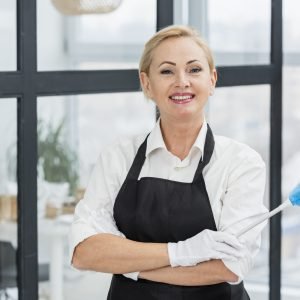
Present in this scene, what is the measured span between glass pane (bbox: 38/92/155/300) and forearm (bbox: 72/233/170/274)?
→ 532 mm

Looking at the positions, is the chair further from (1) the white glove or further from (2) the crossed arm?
(1) the white glove

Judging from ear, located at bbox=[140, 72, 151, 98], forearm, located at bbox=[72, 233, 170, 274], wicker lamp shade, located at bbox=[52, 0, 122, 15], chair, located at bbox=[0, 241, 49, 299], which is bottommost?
chair, located at bbox=[0, 241, 49, 299]

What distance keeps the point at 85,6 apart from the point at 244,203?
1014 mm

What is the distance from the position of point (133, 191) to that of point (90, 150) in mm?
750

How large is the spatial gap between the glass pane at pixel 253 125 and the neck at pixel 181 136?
4.68 ft

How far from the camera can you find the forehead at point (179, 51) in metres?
2.03

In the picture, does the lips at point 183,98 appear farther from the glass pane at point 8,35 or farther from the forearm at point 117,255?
the glass pane at point 8,35

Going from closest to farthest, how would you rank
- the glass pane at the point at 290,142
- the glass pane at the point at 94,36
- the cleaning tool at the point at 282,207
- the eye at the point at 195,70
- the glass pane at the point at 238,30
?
the cleaning tool at the point at 282,207, the eye at the point at 195,70, the glass pane at the point at 94,36, the glass pane at the point at 238,30, the glass pane at the point at 290,142

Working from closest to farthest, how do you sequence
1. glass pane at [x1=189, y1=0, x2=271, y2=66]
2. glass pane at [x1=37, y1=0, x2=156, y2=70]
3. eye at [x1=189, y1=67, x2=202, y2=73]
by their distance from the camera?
eye at [x1=189, y1=67, x2=202, y2=73], glass pane at [x1=37, y1=0, x2=156, y2=70], glass pane at [x1=189, y1=0, x2=271, y2=66]

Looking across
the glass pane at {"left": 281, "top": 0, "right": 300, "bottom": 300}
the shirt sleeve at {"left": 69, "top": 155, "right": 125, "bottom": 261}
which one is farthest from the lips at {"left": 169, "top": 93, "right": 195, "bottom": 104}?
the glass pane at {"left": 281, "top": 0, "right": 300, "bottom": 300}

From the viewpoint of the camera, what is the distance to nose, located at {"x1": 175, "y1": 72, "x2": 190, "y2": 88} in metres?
2.00

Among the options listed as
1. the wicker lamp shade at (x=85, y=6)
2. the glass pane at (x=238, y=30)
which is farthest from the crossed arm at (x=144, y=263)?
the glass pane at (x=238, y=30)

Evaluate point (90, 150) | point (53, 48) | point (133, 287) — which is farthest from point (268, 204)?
point (133, 287)

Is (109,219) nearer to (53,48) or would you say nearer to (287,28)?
(53,48)
